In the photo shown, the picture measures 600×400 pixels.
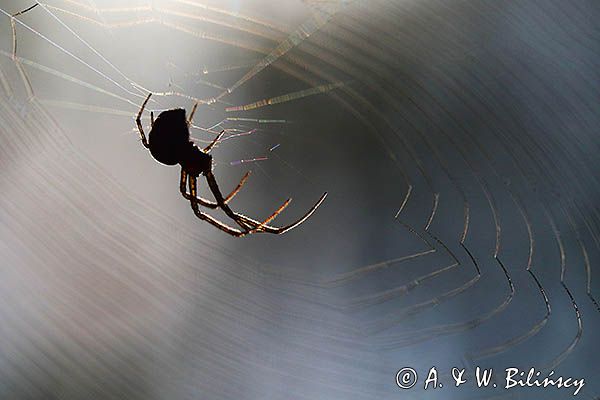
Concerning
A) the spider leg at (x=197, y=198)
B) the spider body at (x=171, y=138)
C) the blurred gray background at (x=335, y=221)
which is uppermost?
the blurred gray background at (x=335, y=221)

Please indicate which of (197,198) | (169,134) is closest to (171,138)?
(169,134)

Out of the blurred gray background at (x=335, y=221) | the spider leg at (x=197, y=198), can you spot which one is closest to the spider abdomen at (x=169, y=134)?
the spider leg at (x=197, y=198)

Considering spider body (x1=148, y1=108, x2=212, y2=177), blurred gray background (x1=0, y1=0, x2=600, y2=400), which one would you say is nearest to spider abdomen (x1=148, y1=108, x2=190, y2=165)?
spider body (x1=148, y1=108, x2=212, y2=177)

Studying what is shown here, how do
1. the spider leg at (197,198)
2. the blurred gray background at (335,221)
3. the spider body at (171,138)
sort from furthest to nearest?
the blurred gray background at (335,221)
the spider leg at (197,198)
the spider body at (171,138)

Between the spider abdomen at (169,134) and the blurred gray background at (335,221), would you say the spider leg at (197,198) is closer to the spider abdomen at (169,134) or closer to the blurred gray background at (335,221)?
the spider abdomen at (169,134)

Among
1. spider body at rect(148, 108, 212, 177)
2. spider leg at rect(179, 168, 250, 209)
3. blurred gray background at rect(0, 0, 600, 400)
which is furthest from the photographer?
blurred gray background at rect(0, 0, 600, 400)

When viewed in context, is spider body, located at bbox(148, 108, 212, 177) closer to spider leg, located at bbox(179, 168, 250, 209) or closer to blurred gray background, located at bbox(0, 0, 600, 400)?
spider leg, located at bbox(179, 168, 250, 209)

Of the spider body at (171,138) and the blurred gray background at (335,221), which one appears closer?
the spider body at (171,138)

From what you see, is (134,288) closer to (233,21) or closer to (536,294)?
(233,21)
